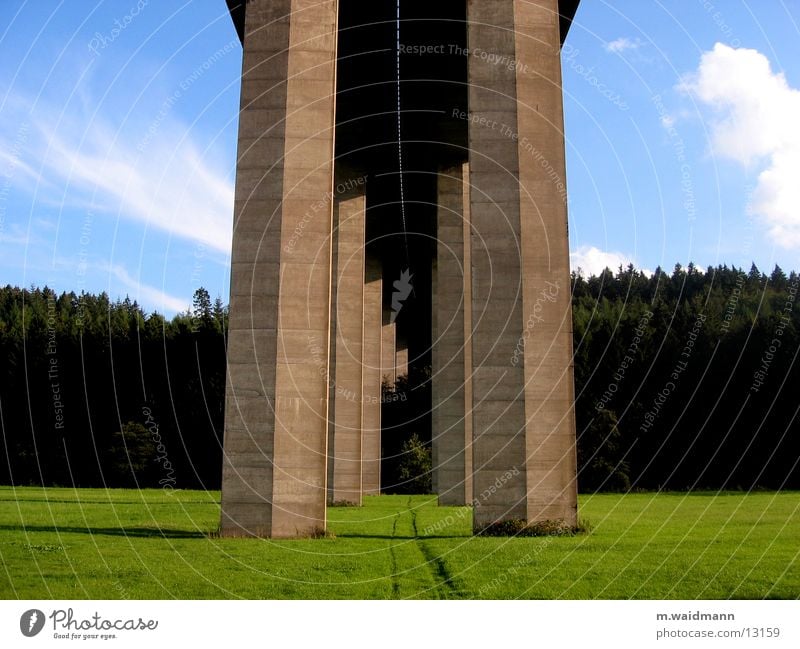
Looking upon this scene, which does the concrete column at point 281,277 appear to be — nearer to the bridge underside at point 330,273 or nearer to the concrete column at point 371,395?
the bridge underside at point 330,273

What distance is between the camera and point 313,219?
18.6 m

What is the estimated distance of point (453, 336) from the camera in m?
36.1

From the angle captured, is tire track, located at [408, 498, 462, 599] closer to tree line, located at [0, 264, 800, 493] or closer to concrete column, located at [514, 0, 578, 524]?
concrete column, located at [514, 0, 578, 524]

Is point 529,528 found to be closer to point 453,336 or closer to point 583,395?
point 453,336

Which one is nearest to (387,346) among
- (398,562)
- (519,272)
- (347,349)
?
(347,349)

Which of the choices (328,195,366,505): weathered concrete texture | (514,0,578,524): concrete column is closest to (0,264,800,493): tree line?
(328,195,366,505): weathered concrete texture

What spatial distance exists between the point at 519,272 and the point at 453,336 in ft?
56.5

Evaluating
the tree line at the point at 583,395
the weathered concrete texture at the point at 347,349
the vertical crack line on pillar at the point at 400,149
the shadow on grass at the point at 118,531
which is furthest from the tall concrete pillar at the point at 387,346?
the shadow on grass at the point at 118,531

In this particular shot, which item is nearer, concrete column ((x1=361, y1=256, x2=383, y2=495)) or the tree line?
concrete column ((x1=361, y1=256, x2=383, y2=495))

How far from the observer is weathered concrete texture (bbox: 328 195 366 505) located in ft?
114

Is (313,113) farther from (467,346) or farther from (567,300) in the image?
(467,346)

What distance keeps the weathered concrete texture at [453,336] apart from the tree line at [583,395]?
1484 centimetres

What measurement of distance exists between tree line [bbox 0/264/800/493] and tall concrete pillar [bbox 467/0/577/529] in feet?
96.8

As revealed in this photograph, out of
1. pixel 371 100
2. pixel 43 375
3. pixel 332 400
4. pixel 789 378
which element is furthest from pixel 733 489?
pixel 43 375
